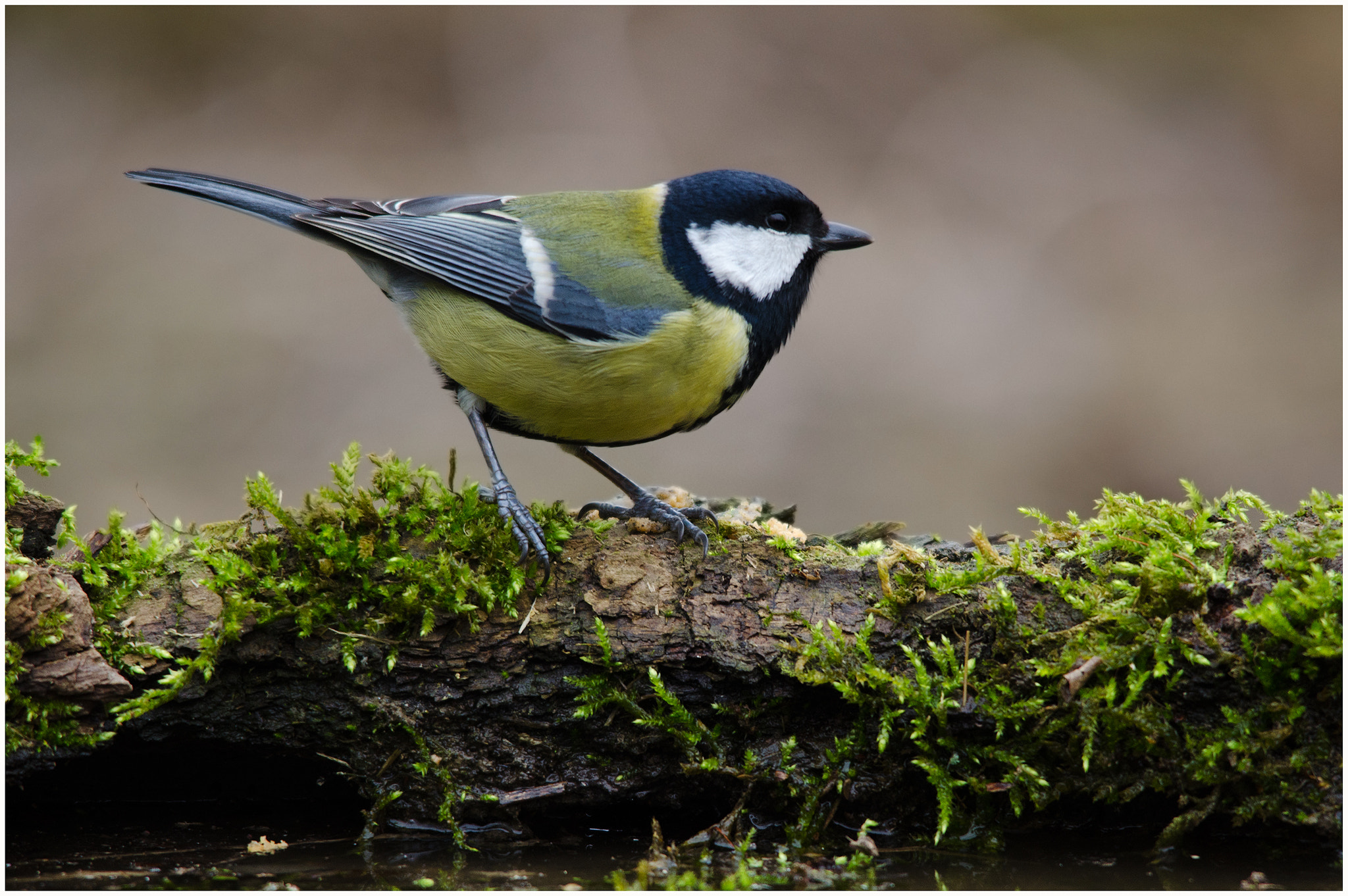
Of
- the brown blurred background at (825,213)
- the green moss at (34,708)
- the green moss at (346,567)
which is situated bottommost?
the green moss at (34,708)

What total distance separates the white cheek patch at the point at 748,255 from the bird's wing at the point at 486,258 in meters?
0.26

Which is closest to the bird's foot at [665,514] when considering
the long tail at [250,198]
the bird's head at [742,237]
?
the bird's head at [742,237]

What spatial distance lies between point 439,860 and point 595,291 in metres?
1.42

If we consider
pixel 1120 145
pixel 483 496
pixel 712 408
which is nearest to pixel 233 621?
pixel 483 496

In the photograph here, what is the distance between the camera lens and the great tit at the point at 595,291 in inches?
100.0

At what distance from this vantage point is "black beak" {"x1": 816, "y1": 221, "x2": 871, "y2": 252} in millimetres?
2916

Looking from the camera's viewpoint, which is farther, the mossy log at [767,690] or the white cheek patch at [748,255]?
the white cheek patch at [748,255]

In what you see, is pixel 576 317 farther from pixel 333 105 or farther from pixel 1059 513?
pixel 333 105

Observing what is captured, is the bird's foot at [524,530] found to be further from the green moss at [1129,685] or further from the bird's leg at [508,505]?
the green moss at [1129,685]

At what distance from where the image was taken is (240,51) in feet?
22.1

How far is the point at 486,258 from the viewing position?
109 inches

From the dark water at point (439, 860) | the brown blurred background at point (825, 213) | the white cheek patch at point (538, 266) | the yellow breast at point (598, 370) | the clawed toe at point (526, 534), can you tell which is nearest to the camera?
the dark water at point (439, 860)

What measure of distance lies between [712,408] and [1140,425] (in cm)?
407

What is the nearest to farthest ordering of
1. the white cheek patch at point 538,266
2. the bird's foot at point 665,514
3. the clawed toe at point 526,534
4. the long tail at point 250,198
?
the clawed toe at point 526,534 → the bird's foot at point 665,514 → the white cheek patch at point 538,266 → the long tail at point 250,198
